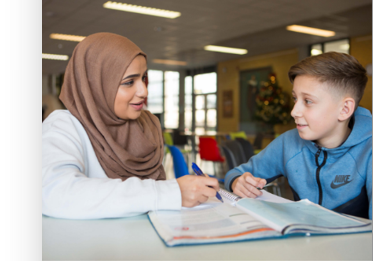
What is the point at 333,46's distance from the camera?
7.26 m

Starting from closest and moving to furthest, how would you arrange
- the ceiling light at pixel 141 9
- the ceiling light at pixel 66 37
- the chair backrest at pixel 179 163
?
the chair backrest at pixel 179 163 → the ceiling light at pixel 141 9 → the ceiling light at pixel 66 37

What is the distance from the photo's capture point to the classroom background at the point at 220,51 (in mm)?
5461

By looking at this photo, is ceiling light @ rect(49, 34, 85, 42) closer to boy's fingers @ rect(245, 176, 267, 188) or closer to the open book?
boy's fingers @ rect(245, 176, 267, 188)

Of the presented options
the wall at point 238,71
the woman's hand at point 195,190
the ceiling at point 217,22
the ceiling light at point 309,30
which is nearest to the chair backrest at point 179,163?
the woman's hand at point 195,190

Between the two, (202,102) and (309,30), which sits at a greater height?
(309,30)

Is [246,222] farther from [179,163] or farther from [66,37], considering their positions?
[66,37]

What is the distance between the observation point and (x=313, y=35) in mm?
7035

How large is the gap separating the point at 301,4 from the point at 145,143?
16.5ft

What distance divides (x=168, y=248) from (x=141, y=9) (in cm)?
565

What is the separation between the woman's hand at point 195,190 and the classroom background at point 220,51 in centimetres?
117

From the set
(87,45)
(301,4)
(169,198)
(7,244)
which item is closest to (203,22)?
(301,4)

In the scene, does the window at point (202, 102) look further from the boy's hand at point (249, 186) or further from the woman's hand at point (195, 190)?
the woman's hand at point (195, 190)

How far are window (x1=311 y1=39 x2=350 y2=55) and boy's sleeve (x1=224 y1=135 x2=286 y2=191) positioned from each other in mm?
5918

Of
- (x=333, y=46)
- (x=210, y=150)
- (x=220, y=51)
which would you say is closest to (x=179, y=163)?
(x=210, y=150)
